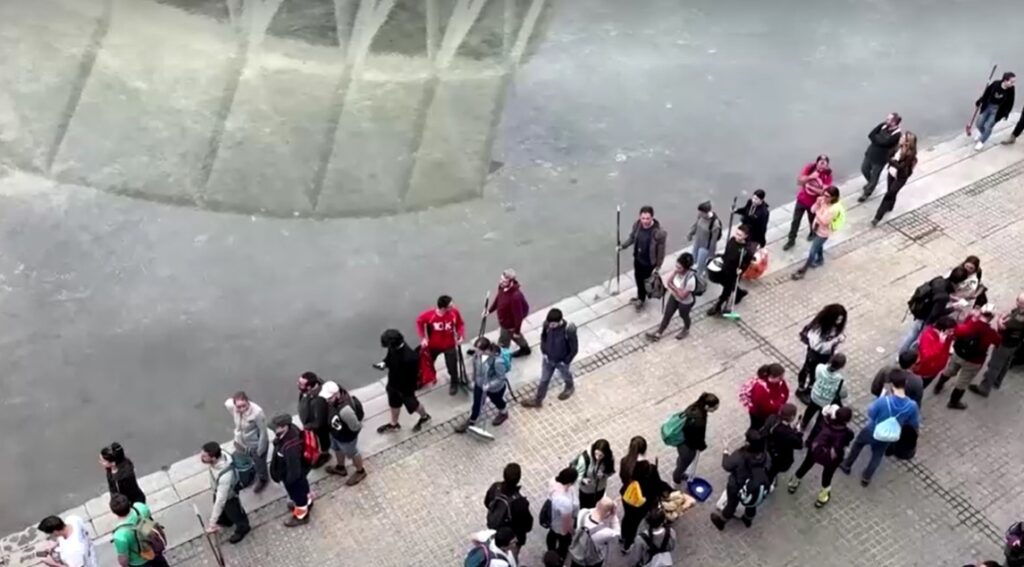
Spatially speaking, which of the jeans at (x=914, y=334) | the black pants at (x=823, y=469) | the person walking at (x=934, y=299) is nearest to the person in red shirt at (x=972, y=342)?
the person walking at (x=934, y=299)

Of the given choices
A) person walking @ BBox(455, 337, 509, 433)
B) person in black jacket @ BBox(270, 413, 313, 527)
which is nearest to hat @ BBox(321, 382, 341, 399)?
person in black jacket @ BBox(270, 413, 313, 527)

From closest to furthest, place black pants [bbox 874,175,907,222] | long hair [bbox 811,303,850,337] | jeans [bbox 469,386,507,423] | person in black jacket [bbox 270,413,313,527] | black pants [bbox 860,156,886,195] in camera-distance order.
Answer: person in black jacket [bbox 270,413,313,527], long hair [bbox 811,303,850,337], jeans [bbox 469,386,507,423], black pants [bbox 874,175,907,222], black pants [bbox 860,156,886,195]

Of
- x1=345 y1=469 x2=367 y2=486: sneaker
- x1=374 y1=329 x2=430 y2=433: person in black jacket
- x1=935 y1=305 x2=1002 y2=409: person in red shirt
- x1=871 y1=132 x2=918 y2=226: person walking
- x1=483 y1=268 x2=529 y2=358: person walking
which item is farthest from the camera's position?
x1=871 y1=132 x2=918 y2=226: person walking

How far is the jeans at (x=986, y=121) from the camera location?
562 inches

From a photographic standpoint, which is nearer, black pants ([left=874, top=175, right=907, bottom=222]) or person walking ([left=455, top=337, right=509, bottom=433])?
person walking ([left=455, top=337, right=509, bottom=433])

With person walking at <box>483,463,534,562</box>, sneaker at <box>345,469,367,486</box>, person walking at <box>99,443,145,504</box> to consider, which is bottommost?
sneaker at <box>345,469,367,486</box>

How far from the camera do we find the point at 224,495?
8516mm

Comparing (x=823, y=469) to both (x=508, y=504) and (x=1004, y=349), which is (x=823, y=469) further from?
(x=508, y=504)

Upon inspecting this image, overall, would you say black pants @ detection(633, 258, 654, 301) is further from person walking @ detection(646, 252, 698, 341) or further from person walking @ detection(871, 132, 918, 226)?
person walking @ detection(871, 132, 918, 226)

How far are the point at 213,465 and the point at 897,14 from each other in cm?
1613

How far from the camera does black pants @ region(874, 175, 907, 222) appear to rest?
1288 centimetres

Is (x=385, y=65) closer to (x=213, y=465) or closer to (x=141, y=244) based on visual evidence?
(x=141, y=244)

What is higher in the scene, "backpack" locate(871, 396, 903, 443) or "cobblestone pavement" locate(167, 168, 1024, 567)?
"backpack" locate(871, 396, 903, 443)

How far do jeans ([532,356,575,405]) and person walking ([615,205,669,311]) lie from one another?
1.62 metres
